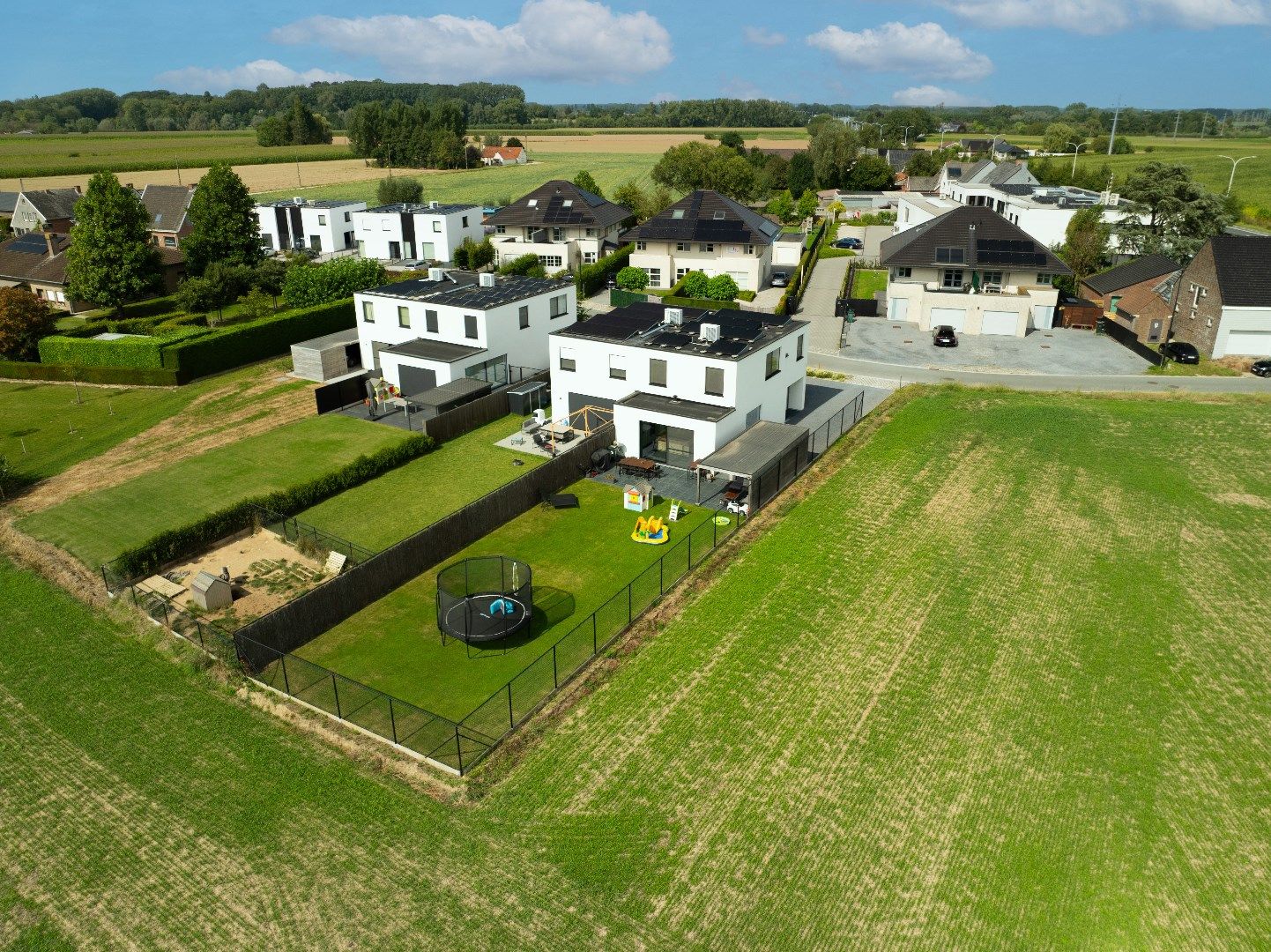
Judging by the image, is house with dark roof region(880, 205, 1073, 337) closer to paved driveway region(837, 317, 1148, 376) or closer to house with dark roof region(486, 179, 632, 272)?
paved driveway region(837, 317, 1148, 376)

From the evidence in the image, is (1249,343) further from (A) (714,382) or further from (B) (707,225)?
(B) (707,225)

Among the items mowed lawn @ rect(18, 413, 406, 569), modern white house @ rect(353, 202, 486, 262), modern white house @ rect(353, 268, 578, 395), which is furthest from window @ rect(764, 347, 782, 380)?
modern white house @ rect(353, 202, 486, 262)

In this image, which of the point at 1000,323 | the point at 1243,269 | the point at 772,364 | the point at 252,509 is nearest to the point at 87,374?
the point at 252,509

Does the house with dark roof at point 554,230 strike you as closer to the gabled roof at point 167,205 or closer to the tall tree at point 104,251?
the tall tree at point 104,251

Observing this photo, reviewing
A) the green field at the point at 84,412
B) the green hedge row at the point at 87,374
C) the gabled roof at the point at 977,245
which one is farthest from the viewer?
the gabled roof at the point at 977,245

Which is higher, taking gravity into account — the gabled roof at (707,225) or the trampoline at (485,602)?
the gabled roof at (707,225)

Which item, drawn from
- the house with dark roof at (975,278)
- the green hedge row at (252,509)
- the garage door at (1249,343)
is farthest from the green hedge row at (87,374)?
the garage door at (1249,343)
